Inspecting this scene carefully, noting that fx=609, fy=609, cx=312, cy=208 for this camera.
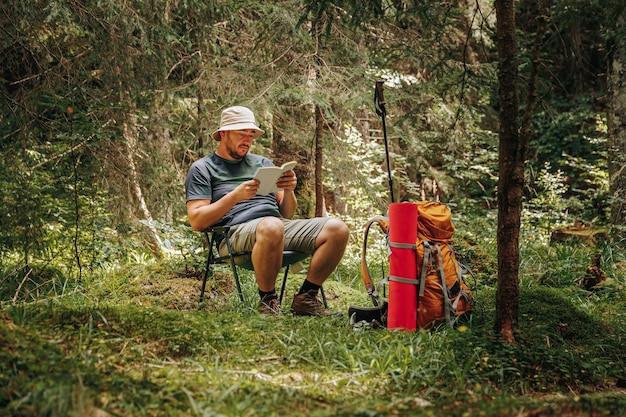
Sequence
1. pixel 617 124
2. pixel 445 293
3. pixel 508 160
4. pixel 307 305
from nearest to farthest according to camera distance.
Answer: pixel 508 160
pixel 445 293
pixel 307 305
pixel 617 124

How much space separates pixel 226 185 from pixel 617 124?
5651mm

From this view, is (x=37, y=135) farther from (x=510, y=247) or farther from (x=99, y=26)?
(x=510, y=247)

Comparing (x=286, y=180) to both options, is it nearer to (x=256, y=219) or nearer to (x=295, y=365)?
(x=256, y=219)

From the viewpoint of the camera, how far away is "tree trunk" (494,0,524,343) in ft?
10.4

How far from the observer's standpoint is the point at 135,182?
20.8ft

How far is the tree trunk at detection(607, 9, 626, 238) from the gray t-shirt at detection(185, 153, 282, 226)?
4805mm

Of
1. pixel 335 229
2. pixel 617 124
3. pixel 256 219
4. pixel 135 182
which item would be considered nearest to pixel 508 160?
pixel 335 229

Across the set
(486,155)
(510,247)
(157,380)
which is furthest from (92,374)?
(486,155)

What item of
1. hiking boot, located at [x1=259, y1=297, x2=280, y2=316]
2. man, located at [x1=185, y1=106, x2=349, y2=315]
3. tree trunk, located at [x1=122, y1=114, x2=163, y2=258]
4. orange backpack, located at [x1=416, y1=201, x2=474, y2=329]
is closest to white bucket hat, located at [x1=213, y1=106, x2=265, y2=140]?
man, located at [x1=185, y1=106, x2=349, y2=315]

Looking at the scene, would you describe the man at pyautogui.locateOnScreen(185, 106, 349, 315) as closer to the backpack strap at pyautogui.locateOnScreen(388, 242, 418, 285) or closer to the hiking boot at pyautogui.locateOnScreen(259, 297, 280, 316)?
the hiking boot at pyautogui.locateOnScreen(259, 297, 280, 316)

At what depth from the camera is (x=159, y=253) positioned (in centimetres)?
708

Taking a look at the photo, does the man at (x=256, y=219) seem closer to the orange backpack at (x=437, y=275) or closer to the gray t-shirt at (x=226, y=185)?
the gray t-shirt at (x=226, y=185)

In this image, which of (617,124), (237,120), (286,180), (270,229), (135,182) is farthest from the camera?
(617,124)

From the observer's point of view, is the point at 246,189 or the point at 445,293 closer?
the point at 445,293
